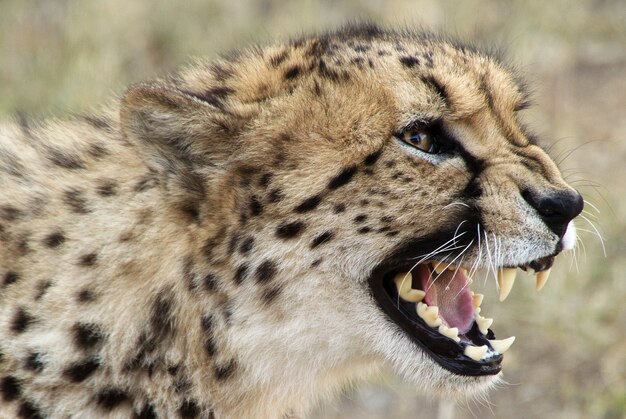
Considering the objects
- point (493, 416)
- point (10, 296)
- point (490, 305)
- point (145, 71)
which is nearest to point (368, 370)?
point (10, 296)

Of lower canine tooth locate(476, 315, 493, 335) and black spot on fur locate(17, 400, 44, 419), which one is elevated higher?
black spot on fur locate(17, 400, 44, 419)

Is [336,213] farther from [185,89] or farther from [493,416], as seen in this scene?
[493,416]

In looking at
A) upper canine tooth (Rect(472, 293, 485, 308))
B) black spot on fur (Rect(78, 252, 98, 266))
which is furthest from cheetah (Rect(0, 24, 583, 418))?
upper canine tooth (Rect(472, 293, 485, 308))

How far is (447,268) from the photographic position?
8.97ft

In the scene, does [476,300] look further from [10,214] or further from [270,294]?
[10,214]

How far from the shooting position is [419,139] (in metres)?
2.61

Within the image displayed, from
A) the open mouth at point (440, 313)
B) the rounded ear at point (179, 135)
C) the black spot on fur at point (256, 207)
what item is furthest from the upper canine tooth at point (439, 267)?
the rounded ear at point (179, 135)

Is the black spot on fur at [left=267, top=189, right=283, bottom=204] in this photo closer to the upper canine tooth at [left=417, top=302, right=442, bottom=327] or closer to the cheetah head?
the cheetah head

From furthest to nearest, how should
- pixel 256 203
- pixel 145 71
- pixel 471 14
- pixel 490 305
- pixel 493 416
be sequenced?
pixel 471 14
pixel 145 71
pixel 490 305
pixel 493 416
pixel 256 203

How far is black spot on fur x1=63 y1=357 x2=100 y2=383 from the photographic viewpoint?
2490 mm

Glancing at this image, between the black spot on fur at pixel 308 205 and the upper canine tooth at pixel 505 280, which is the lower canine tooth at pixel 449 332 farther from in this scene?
the black spot on fur at pixel 308 205

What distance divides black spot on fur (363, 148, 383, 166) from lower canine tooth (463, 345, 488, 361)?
1.72ft

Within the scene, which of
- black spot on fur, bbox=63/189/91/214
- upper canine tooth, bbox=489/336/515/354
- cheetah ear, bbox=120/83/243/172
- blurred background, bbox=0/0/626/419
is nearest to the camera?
cheetah ear, bbox=120/83/243/172

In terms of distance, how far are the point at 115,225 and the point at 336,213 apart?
20.6 inches
